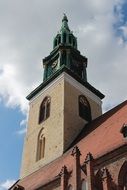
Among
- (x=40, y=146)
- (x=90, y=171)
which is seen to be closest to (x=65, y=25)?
(x=40, y=146)

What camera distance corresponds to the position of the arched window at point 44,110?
24.0 metres

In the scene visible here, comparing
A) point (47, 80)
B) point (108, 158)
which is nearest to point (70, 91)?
point (47, 80)

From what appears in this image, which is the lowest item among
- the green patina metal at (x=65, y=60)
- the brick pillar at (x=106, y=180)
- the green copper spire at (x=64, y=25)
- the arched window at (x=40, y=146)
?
the brick pillar at (x=106, y=180)

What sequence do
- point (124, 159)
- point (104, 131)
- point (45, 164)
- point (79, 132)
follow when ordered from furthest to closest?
point (79, 132) < point (45, 164) < point (104, 131) < point (124, 159)

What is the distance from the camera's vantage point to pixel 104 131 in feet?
60.6

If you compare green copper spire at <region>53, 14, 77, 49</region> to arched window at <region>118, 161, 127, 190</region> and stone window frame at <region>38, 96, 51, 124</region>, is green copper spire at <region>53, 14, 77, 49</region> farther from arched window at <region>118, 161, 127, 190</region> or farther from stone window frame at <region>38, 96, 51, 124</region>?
arched window at <region>118, 161, 127, 190</region>

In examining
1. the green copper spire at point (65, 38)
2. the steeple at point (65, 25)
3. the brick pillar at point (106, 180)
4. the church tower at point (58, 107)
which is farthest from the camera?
the steeple at point (65, 25)

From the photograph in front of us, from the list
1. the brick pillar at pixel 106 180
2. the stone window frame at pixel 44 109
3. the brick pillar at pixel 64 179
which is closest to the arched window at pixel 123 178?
the brick pillar at pixel 106 180

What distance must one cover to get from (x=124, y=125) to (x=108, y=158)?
212 cm

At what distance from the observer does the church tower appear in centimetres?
2186

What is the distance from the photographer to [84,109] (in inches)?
965

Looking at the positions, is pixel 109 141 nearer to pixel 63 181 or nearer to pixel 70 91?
pixel 63 181

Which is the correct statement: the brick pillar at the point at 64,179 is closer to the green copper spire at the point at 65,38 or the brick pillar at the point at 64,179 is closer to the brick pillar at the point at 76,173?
the brick pillar at the point at 76,173

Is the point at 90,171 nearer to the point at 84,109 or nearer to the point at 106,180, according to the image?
the point at 106,180
